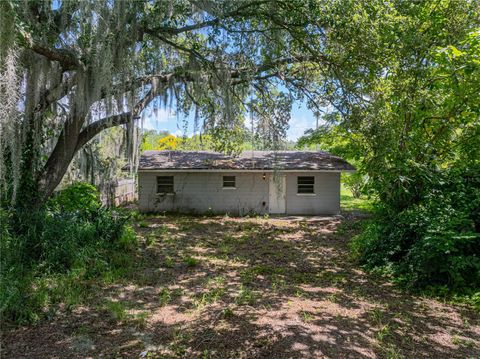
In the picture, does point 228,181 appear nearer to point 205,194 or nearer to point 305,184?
point 205,194

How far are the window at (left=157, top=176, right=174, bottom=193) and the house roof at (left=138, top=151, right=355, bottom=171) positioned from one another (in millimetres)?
617

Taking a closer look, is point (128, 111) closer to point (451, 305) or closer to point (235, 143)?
point (235, 143)

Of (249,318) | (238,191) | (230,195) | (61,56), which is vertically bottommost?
(249,318)

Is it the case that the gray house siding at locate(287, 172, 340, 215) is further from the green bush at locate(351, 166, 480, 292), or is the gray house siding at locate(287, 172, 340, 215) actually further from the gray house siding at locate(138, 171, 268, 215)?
the green bush at locate(351, 166, 480, 292)

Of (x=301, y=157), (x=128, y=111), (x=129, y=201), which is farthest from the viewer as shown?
(x=129, y=201)

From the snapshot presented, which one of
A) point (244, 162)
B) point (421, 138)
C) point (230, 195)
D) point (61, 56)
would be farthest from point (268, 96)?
point (230, 195)

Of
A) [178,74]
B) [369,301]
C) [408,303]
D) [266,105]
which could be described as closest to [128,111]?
[178,74]

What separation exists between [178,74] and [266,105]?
2.21m

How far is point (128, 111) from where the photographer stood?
699 cm

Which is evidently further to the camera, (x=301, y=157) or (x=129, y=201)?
(x=129, y=201)

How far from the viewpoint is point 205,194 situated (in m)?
14.8

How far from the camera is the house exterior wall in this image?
1470 cm

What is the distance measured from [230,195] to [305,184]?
3259mm

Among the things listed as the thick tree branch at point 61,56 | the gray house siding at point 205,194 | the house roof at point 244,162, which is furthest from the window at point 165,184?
the thick tree branch at point 61,56
